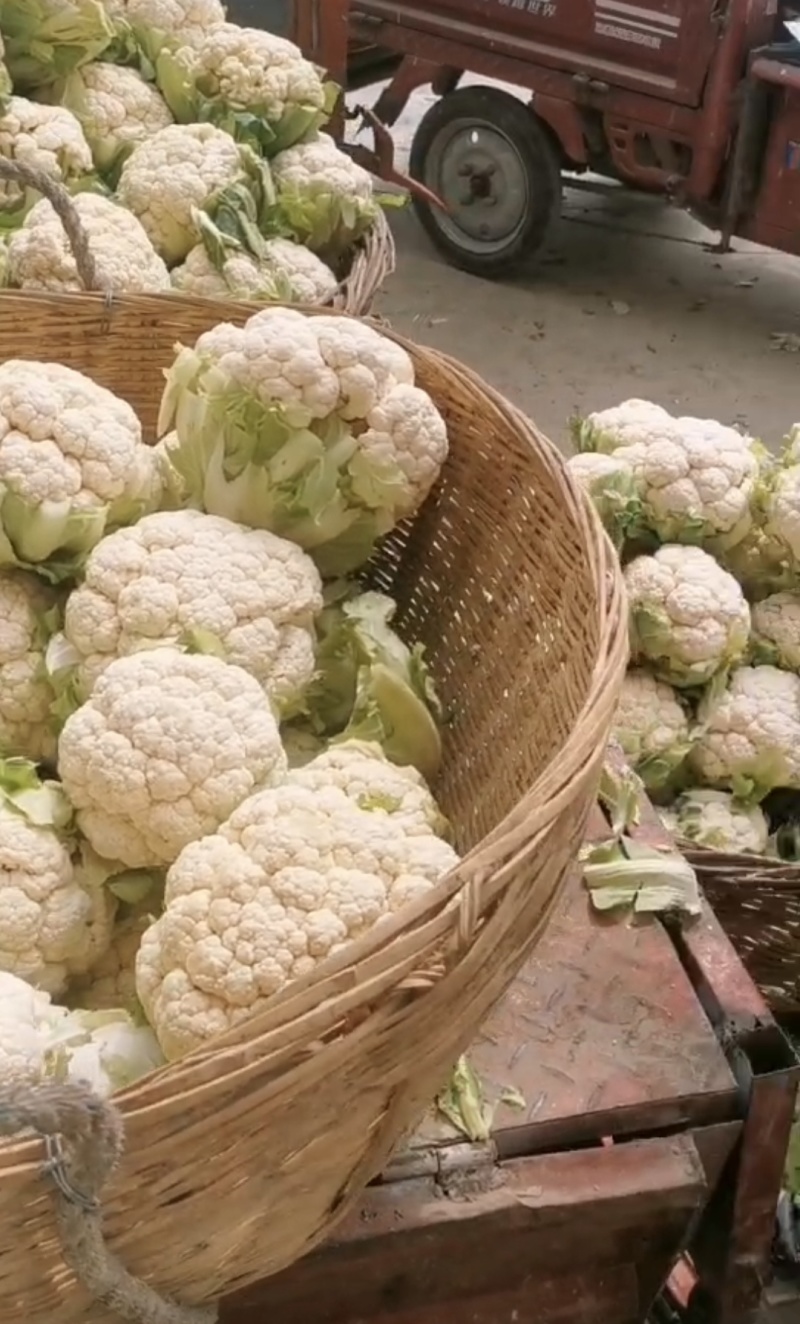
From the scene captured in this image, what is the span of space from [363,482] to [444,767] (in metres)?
0.25

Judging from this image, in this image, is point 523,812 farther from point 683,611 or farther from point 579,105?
point 579,105

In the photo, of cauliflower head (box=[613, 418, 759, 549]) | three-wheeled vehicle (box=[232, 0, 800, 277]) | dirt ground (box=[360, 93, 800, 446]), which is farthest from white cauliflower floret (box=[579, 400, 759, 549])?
three-wheeled vehicle (box=[232, 0, 800, 277])

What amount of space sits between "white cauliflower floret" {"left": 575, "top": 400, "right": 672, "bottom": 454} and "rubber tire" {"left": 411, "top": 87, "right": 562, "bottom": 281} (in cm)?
229

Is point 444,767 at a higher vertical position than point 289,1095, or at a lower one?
lower

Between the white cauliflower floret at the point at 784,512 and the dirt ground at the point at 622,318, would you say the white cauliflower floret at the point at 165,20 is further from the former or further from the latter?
the dirt ground at the point at 622,318

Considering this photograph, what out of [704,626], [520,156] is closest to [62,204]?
[704,626]

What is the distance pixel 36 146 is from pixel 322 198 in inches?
15.4

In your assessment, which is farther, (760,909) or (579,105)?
(579,105)

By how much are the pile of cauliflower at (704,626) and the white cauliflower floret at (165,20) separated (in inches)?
38.1

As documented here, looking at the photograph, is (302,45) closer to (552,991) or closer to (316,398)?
(316,398)

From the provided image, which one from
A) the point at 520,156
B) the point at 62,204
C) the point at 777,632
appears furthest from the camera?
the point at 520,156

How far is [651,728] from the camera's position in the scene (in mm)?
1652

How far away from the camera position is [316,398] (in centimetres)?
120

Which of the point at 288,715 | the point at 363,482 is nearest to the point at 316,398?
the point at 363,482
